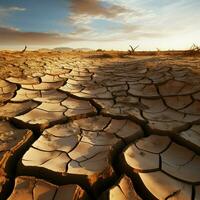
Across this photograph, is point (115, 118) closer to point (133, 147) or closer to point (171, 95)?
point (133, 147)

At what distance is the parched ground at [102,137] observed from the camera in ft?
5.03

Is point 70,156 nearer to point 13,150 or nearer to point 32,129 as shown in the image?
point 13,150

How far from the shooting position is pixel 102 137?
207 centimetres

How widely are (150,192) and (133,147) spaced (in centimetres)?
42

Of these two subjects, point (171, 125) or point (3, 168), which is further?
point (171, 125)

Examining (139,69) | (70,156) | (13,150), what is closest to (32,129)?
(13,150)

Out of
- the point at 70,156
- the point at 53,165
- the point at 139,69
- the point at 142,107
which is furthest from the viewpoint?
the point at 139,69

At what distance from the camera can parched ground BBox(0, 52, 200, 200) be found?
5.03 ft

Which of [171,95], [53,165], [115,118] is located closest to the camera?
[53,165]

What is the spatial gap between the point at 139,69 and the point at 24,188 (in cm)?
281

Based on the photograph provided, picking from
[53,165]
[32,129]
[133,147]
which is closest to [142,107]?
[133,147]

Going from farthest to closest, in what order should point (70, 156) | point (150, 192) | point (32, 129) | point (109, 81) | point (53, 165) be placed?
1. point (109, 81)
2. point (32, 129)
3. point (70, 156)
4. point (53, 165)
5. point (150, 192)

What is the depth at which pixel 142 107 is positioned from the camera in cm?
266

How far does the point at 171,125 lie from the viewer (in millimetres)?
2215
